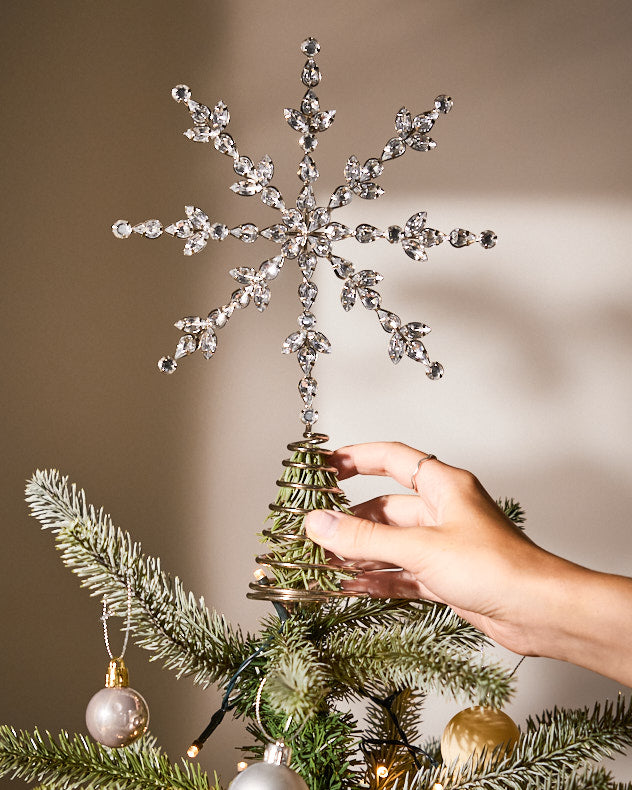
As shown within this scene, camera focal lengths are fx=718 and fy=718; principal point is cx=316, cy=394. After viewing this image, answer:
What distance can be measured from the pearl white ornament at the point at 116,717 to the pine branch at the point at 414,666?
0.18m

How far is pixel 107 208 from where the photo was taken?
104 centimetres

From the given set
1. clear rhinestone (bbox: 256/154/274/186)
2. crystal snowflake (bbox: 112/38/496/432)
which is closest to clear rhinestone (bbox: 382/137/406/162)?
crystal snowflake (bbox: 112/38/496/432)

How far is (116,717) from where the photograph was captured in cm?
61

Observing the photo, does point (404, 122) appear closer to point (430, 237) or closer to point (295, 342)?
point (430, 237)

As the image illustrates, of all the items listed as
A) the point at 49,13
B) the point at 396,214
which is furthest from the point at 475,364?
the point at 49,13

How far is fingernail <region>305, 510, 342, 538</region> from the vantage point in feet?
1.91

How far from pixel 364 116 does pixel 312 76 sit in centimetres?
49

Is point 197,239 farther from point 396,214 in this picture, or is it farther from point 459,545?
point 396,214

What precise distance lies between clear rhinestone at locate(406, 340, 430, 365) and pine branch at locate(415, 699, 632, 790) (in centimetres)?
33

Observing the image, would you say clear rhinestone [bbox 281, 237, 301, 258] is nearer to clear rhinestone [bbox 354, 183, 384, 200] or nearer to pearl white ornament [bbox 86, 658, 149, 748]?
clear rhinestone [bbox 354, 183, 384, 200]

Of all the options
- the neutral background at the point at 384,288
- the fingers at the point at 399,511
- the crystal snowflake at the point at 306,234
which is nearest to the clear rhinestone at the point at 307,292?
the crystal snowflake at the point at 306,234

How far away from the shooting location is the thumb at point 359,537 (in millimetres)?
583

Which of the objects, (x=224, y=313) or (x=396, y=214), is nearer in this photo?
(x=224, y=313)

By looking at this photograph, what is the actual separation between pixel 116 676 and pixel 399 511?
323mm
